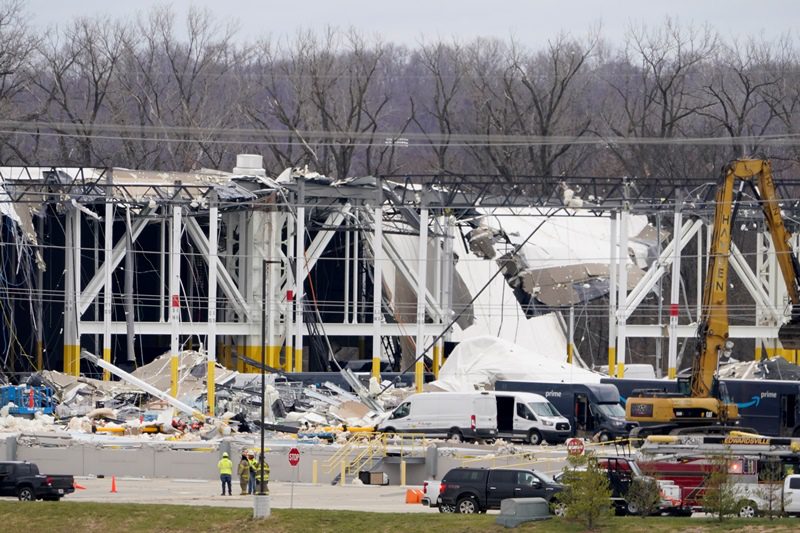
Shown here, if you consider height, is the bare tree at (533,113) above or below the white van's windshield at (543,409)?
above

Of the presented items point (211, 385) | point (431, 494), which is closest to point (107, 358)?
point (211, 385)

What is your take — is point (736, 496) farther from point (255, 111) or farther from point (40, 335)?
point (255, 111)

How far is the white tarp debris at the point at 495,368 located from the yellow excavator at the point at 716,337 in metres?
13.1

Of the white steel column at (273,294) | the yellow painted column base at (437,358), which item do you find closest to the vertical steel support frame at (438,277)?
the yellow painted column base at (437,358)

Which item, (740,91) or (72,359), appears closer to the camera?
(72,359)

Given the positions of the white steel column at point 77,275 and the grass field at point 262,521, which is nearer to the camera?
the grass field at point 262,521

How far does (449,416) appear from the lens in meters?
53.1

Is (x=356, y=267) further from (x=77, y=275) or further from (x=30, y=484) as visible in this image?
(x=30, y=484)

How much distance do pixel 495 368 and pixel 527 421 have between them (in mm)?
14150

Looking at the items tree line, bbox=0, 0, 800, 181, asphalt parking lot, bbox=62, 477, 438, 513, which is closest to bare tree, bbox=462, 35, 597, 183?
tree line, bbox=0, 0, 800, 181

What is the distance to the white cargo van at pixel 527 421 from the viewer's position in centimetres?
5225

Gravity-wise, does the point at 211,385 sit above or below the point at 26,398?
above

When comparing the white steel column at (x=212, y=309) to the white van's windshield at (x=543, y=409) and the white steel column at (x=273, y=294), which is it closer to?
the white steel column at (x=273, y=294)

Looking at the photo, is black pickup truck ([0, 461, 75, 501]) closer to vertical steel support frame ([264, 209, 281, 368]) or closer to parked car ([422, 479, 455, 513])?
parked car ([422, 479, 455, 513])
